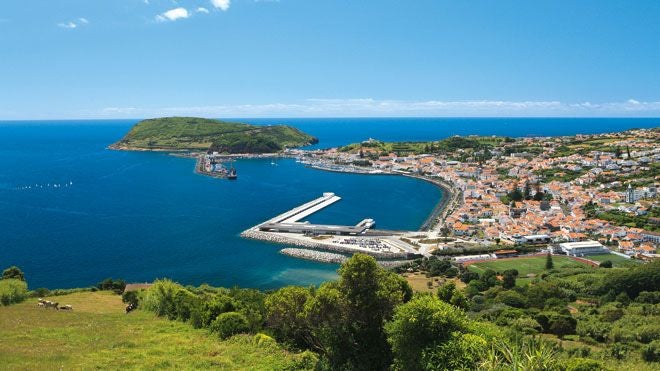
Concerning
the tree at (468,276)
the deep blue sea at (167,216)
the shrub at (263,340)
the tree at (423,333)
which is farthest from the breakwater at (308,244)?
the tree at (423,333)

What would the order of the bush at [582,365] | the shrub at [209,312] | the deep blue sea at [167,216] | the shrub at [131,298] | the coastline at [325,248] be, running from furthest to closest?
the coastline at [325,248], the deep blue sea at [167,216], the shrub at [131,298], the shrub at [209,312], the bush at [582,365]

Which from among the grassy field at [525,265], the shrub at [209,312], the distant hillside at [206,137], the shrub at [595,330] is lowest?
the grassy field at [525,265]

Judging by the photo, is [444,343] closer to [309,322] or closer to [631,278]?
[309,322]

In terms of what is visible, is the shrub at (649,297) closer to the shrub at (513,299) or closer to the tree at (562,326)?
the shrub at (513,299)

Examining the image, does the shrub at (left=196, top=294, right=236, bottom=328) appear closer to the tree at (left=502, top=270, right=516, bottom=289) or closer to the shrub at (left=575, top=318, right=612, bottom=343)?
the shrub at (left=575, top=318, right=612, bottom=343)

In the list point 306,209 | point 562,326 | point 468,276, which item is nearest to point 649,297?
point 562,326
